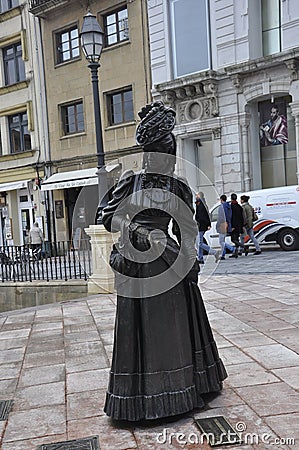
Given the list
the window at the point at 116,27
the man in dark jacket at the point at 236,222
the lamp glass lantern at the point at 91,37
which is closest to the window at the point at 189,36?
the window at the point at 116,27

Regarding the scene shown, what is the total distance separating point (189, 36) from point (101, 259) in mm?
11370

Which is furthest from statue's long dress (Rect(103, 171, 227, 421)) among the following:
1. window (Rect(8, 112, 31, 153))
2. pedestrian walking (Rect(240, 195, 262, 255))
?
window (Rect(8, 112, 31, 153))

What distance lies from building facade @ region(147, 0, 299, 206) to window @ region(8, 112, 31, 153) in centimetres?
831

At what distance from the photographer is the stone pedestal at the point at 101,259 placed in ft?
30.5

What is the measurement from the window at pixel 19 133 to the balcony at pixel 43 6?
4616mm

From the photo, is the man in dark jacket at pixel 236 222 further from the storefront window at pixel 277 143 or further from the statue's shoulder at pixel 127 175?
the statue's shoulder at pixel 127 175

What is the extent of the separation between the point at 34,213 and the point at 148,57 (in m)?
8.97

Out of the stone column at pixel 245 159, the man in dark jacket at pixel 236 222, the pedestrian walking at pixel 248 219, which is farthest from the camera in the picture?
the stone column at pixel 245 159

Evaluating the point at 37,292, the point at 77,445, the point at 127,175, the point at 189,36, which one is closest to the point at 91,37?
the point at 37,292

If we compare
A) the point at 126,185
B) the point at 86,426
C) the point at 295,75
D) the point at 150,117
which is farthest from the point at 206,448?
the point at 295,75

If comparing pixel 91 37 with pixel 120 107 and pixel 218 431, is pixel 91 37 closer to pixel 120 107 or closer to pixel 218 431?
pixel 218 431

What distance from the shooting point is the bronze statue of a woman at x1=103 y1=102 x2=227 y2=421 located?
3.30 m

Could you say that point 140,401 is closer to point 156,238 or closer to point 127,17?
point 156,238

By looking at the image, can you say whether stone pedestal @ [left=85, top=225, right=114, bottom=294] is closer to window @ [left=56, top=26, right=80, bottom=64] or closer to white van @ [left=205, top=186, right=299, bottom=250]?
white van @ [left=205, top=186, right=299, bottom=250]
